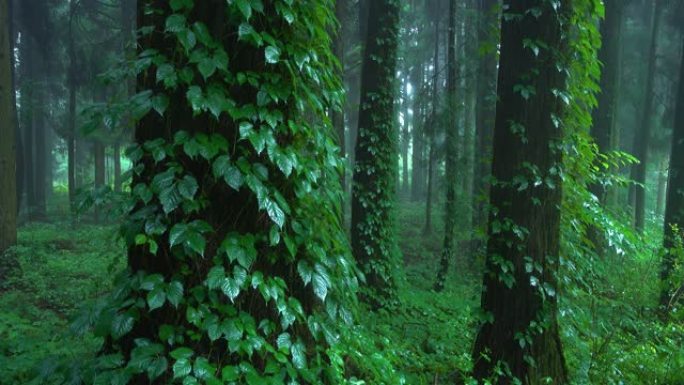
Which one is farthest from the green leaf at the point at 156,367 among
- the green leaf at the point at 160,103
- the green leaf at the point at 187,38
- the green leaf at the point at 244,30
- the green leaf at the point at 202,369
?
the green leaf at the point at 244,30

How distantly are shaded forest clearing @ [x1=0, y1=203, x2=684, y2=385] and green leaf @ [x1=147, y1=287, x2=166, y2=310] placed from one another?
1.62ft

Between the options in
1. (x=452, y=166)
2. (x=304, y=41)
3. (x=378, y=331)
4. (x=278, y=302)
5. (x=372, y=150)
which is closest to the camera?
(x=278, y=302)

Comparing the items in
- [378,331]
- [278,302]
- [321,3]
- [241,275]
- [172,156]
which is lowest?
[378,331]

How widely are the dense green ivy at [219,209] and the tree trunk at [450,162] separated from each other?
29.1 ft

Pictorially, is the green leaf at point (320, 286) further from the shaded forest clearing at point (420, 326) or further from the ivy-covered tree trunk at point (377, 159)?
the ivy-covered tree trunk at point (377, 159)

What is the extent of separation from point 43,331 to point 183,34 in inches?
196

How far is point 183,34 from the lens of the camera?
2.45 m

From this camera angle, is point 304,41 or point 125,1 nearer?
point 304,41

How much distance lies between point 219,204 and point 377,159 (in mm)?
6356

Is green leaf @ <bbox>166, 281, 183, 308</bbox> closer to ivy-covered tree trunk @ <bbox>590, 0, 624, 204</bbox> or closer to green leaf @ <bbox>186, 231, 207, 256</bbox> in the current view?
green leaf @ <bbox>186, 231, 207, 256</bbox>

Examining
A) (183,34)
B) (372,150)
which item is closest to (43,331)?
(183,34)

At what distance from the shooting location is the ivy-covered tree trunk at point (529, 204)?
436 centimetres

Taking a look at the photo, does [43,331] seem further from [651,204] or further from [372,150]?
[651,204]

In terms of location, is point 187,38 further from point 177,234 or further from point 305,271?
point 305,271
